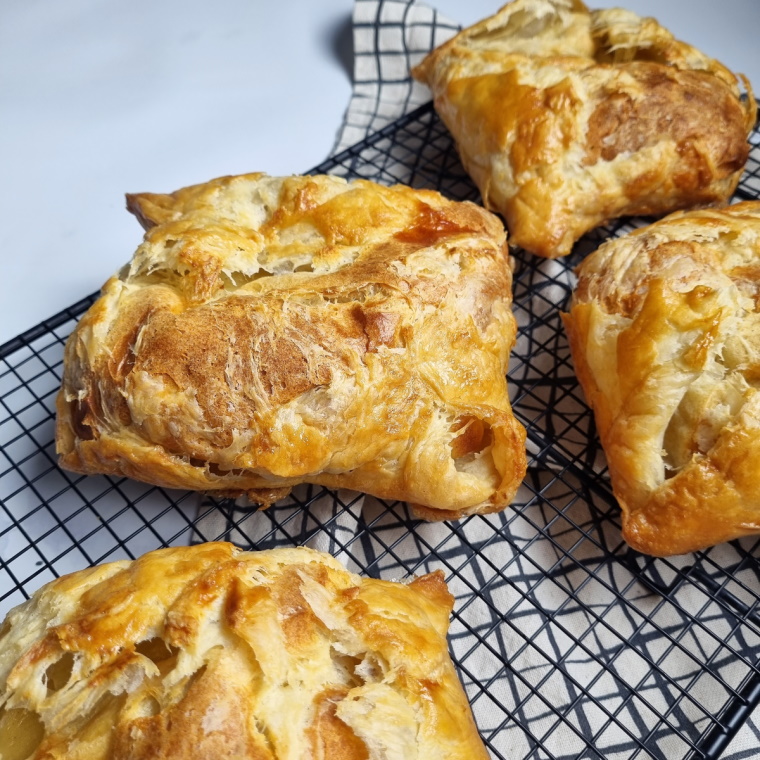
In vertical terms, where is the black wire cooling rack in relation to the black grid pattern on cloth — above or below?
below

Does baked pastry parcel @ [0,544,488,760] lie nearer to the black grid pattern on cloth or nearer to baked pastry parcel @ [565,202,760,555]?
baked pastry parcel @ [565,202,760,555]

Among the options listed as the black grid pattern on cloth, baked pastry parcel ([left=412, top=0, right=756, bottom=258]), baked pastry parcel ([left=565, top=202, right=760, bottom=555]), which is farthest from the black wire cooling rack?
the black grid pattern on cloth

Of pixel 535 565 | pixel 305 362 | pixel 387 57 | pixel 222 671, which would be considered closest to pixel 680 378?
pixel 535 565

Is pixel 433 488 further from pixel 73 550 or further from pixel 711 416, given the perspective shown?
pixel 73 550

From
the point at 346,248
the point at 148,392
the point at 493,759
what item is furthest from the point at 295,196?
the point at 493,759

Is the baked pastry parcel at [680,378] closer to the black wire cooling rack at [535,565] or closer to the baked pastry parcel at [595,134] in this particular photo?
the black wire cooling rack at [535,565]

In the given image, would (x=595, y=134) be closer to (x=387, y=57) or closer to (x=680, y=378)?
(x=680, y=378)
